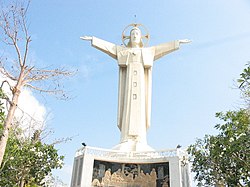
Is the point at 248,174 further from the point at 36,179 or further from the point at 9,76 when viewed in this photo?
the point at 36,179

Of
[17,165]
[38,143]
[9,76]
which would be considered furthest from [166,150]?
[9,76]

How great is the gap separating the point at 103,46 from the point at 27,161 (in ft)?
29.2

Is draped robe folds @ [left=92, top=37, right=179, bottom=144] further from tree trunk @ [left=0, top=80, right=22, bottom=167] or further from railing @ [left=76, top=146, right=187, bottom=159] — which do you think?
tree trunk @ [left=0, top=80, right=22, bottom=167]

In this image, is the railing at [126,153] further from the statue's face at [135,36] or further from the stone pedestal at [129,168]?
the statue's face at [135,36]

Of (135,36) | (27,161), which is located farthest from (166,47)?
(27,161)

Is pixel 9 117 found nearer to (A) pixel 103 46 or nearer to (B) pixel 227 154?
(B) pixel 227 154

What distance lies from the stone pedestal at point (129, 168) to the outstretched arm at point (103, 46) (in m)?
7.12

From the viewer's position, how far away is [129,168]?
39.3ft

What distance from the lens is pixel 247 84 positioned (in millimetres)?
Result: 6352

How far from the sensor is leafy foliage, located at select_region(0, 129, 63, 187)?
10.5 m

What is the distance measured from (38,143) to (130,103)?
6.25m

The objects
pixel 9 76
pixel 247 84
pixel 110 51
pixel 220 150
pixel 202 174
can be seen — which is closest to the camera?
pixel 9 76

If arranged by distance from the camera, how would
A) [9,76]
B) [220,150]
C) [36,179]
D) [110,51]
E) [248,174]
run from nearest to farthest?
[9,76]
[248,174]
[220,150]
[36,179]
[110,51]

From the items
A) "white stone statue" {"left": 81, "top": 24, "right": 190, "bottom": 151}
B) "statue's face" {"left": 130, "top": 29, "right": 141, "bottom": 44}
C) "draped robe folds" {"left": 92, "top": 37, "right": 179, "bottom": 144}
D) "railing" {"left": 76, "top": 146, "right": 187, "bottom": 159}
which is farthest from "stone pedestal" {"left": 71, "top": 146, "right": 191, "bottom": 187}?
"statue's face" {"left": 130, "top": 29, "right": 141, "bottom": 44}
